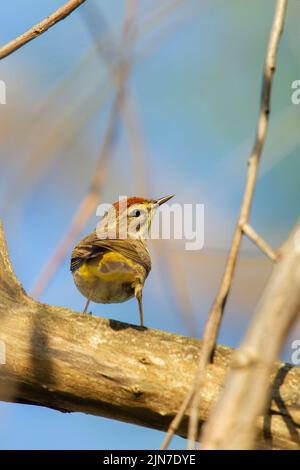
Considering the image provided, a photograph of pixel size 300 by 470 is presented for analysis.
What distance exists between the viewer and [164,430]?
3742mm

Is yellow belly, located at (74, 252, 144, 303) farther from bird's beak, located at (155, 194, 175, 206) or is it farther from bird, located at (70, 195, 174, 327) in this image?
bird's beak, located at (155, 194, 175, 206)

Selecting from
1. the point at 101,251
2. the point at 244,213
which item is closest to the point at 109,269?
the point at 101,251

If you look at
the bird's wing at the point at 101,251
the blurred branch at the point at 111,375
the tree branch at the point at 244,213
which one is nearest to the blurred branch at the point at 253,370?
the tree branch at the point at 244,213

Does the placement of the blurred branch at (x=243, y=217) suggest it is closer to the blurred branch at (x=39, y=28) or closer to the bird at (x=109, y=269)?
the blurred branch at (x=39, y=28)

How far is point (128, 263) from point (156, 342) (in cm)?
127

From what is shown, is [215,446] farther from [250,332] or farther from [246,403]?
[250,332]

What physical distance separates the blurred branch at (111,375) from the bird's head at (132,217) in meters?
2.92

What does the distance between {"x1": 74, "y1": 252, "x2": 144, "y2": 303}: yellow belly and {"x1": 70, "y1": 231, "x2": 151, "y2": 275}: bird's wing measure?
4 cm

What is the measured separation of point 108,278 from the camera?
16.9 ft

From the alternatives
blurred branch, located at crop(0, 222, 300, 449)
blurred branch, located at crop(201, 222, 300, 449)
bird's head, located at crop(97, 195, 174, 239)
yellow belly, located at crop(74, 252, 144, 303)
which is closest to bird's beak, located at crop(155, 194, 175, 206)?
Result: bird's head, located at crop(97, 195, 174, 239)

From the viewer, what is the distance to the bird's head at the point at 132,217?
674 cm

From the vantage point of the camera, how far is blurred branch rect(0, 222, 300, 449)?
359cm

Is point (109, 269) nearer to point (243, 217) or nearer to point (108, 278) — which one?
point (108, 278)

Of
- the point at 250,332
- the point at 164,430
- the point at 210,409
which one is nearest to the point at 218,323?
the point at 250,332
